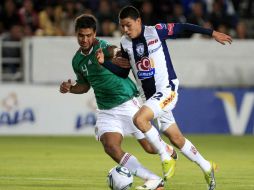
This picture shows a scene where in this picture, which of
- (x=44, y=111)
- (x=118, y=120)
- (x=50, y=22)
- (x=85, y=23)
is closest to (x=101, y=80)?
(x=118, y=120)

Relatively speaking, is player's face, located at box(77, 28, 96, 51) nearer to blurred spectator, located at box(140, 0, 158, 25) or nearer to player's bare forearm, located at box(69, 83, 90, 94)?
player's bare forearm, located at box(69, 83, 90, 94)

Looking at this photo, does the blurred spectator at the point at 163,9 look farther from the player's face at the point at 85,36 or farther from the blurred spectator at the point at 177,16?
the player's face at the point at 85,36

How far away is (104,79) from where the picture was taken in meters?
10.9

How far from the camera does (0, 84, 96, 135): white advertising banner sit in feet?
67.5

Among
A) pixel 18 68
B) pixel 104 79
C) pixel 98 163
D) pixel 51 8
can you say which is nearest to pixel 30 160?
pixel 98 163

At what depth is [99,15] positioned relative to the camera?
2194 cm

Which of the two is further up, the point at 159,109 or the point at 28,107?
the point at 159,109

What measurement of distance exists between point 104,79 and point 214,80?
1055 centimetres

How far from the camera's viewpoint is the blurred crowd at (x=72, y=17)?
20984mm

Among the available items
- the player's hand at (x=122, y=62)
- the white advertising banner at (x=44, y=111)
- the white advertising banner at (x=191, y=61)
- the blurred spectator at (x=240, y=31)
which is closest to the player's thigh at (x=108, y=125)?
the player's hand at (x=122, y=62)

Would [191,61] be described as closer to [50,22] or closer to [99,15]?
[99,15]

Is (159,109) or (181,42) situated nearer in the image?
(159,109)

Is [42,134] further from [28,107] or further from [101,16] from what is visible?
[101,16]

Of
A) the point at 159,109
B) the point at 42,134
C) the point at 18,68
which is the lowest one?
the point at 42,134
